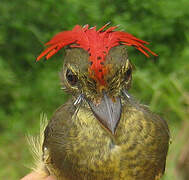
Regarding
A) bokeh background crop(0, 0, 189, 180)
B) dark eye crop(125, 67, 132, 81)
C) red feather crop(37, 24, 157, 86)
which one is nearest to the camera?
red feather crop(37, 24, 157, 86)

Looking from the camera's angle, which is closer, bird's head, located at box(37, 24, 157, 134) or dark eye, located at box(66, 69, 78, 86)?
bird's head, located at box(37, 24, 157, 134)

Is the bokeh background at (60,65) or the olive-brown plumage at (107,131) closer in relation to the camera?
the olive-brown plumage at (107,131)

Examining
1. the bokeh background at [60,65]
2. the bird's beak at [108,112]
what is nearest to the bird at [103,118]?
the bird's beak at [108,112]

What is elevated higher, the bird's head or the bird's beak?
the bird's head

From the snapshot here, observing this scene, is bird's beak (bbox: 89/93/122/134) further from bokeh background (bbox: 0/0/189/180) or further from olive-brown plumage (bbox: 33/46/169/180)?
bokeh background (bbox: 0/0/189/180)

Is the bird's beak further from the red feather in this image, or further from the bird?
the red feather

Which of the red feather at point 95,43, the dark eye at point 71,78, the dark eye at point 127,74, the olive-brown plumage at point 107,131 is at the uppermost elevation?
the red feather at point 95,43

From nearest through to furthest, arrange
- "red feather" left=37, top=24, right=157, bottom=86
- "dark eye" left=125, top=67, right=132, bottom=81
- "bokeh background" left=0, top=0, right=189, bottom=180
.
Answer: "red feather" left=37, top=24, right=157, bottom=86, "dark eye" left=125, top=67, right=132, bottom=81, "bokeh background" left=0, top=0, right=189, bottom=180

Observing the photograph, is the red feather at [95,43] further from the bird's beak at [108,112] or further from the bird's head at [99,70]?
the bird's beak at [108,112]

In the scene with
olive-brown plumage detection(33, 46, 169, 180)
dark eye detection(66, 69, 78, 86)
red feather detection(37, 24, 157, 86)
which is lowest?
olive-brown plumage detection(33, 46, 169, 180)

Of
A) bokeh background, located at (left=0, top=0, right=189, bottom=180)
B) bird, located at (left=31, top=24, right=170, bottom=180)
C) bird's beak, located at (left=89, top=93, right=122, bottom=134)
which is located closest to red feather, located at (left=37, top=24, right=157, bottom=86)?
bird, located at (left=31, top=24, right=170, bottom=180)
